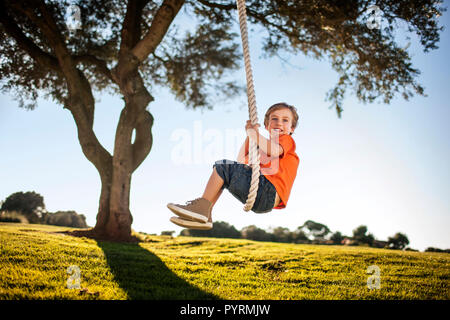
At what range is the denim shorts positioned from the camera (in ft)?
11.5

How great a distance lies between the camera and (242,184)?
3.48m

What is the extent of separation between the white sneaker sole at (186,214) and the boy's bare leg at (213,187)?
0.93ft

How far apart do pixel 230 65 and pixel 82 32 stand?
18.0ft

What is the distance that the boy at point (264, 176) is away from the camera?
134 inches

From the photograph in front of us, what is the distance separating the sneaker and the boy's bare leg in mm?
78

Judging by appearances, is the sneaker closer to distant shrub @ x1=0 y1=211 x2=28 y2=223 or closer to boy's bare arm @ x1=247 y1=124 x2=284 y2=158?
boy's bare arm @ x1=247 y1=124 x2=284 y2=158

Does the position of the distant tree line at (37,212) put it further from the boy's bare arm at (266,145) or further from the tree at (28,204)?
the boy's bare arm at (266,145)

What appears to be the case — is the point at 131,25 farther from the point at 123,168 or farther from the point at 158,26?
the point at 123,168

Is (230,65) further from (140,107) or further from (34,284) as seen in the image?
(34,284)

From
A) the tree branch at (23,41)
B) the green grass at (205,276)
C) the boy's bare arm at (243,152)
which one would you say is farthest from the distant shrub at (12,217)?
the boy's bare arm at (243,152)

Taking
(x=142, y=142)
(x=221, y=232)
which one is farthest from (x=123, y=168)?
(x=221, y=232)

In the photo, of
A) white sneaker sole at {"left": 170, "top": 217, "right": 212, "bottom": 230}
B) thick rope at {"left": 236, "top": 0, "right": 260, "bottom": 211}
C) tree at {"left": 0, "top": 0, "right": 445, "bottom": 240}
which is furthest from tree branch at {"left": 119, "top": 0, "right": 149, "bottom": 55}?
white sneaker sole at {"left": 170, "top": 217, "right": 212, "bottom": 230}
